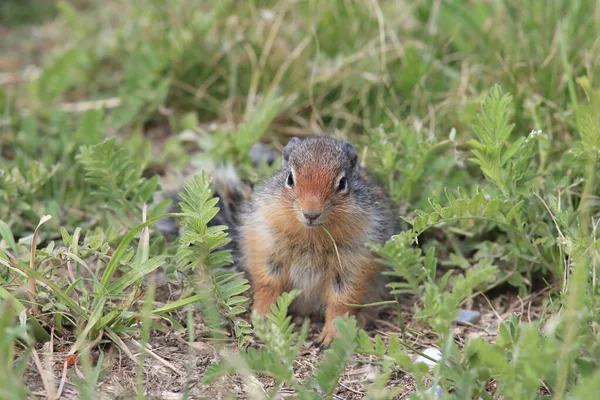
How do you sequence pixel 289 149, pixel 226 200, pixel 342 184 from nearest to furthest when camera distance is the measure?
pixel 342 184
pixel 289 149
pixel 226 200

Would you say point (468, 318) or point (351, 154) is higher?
point (351, 154)

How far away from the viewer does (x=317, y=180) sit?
4.14 m

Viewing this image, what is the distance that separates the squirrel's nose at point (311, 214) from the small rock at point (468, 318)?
49.3 inches

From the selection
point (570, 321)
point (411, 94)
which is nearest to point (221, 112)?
point (411, 94)

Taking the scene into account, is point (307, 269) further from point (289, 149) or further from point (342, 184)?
point (289, 149)

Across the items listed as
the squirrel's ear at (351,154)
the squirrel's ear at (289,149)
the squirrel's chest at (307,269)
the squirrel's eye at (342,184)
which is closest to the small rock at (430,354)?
the squirrel's chest at (307,269)

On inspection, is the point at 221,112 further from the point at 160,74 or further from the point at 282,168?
the point at 282,168

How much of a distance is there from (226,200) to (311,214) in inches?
53.8

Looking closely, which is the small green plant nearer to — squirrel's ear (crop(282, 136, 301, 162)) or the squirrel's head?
the squirrel's head

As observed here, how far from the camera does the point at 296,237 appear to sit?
14.6 feet

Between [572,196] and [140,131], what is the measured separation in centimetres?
361

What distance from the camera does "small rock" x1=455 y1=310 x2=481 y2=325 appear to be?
462cm

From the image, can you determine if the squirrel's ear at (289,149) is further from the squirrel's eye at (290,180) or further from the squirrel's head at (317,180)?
the squirrel's eye at (290,180)

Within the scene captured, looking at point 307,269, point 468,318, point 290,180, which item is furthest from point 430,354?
point 290,180
